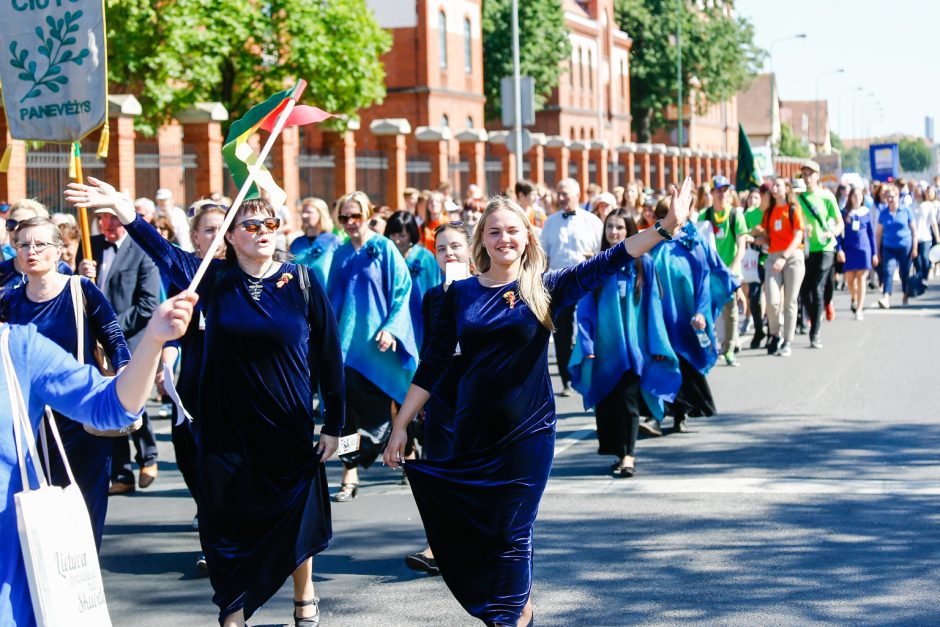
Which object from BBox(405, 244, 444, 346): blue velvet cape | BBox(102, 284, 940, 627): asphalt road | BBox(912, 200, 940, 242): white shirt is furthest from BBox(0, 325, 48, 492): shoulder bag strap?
BBox(912, 200, 940, 242): white shirt

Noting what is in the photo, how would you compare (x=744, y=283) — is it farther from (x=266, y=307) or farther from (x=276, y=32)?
(x=276, y=32)

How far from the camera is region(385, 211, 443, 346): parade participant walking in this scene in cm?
984

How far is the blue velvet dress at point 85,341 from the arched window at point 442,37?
5404 centimetres

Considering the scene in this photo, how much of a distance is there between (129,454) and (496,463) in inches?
191

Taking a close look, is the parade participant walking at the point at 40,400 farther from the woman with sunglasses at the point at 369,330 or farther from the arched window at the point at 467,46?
the arched window at the point at 467,46

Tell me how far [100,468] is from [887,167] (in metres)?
41.0

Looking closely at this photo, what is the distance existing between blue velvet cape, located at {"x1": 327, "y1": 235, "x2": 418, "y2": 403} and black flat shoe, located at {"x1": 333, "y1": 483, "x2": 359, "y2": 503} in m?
0.61

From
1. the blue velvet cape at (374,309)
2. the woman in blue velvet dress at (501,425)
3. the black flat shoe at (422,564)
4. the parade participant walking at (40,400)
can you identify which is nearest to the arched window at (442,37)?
the blue velvet cape at (374,309)

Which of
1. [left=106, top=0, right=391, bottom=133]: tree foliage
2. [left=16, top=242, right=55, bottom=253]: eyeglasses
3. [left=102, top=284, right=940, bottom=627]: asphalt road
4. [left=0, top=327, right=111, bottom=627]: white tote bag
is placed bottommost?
[left=102, top=284, right=940, bottom=627]: asphalt road

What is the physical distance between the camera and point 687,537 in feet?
25.5

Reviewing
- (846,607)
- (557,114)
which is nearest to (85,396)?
(846,607)

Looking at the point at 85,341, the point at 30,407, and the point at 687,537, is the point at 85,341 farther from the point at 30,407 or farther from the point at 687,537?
the point at 687,537

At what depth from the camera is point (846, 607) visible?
20.8 ft

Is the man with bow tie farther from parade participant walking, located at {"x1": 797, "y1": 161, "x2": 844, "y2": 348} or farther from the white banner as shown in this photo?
parade participant walking, located at {"x1": 797, "y1": 161, "x2": 844, "y2": 348}
